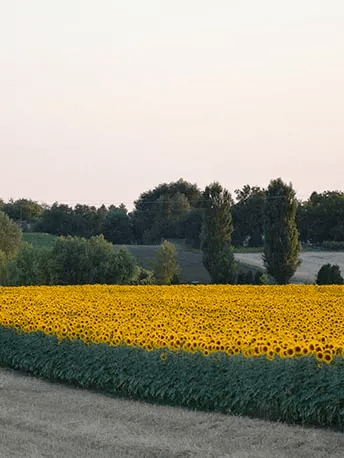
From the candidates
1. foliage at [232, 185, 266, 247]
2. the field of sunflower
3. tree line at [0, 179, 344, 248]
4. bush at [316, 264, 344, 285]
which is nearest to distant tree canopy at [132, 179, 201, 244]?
tree line at [0, 179, 344, 248]

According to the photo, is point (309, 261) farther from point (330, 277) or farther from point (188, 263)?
point (330, 277)

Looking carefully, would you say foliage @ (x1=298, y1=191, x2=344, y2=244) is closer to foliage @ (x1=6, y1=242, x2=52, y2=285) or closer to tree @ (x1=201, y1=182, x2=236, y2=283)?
tree @ (x1=201, y1=182, x2=236, y2=283)

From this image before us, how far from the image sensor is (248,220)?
10312cm

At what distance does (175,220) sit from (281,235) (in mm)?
53567

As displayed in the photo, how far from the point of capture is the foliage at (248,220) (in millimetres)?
102938

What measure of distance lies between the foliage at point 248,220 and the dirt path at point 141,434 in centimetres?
8923

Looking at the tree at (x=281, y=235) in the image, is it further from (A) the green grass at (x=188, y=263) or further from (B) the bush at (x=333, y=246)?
(B) the bush at (x=333, y=246)

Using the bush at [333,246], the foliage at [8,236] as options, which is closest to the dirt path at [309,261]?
the bush at [333,246]

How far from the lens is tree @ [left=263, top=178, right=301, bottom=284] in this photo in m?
55.8

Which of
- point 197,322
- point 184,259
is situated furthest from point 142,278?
point 197,322

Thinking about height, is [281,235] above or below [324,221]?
below

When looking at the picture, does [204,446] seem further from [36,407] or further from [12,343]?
[12,343]

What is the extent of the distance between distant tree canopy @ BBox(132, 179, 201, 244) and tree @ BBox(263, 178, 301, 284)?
48.2 meters

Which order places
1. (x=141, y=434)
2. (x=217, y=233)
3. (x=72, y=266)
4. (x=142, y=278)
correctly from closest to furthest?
(x=141, y=434) → (x=72, y=266) → (x=142, y=278) → (x=217, y=233)
